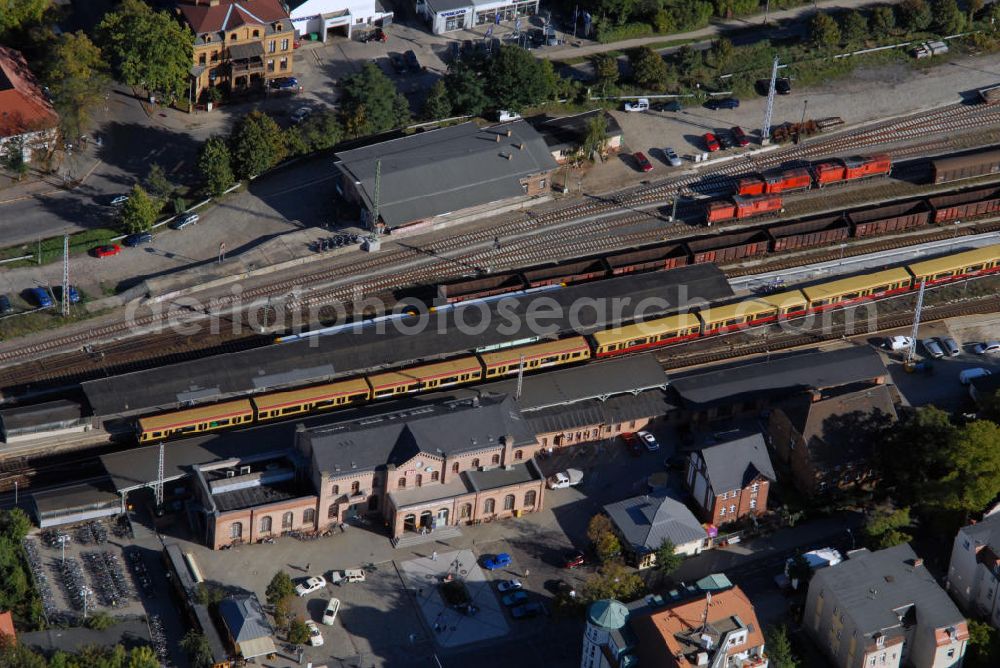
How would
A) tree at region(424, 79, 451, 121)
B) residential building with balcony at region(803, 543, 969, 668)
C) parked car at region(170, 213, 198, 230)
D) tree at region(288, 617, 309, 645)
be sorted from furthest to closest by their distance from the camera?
tree at region(424, 79, 451, 121)
parked car at region(170, 213, 198, 230)
tree at region(288, 617, 309, 645)
residential building with balcony at region(803, 543, 969, 668)

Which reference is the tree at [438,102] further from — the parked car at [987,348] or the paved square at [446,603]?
the parked car at [987,348]

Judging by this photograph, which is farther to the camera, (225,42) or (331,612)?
(225,42)

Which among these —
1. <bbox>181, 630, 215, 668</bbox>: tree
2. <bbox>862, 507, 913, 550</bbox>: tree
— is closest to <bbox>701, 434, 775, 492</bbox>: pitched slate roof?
<bbox>862, 507, 913, 550</bbox>: tree

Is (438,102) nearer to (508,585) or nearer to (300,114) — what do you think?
(300,114)

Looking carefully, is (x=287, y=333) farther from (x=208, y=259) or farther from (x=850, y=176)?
(x=850, y=176)

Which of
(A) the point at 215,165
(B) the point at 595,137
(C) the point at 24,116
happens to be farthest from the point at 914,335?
(C) the point at 24,116

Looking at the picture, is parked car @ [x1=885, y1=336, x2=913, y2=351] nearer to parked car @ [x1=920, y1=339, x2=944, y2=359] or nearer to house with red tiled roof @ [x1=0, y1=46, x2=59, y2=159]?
parked car @ [x1=920, y1=339, x2=944, y2=359]

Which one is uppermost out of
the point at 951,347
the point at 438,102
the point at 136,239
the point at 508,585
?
the point at 438,102

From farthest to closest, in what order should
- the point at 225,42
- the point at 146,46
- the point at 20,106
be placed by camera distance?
the point at 225,42 → the point at 146,46 → the point at 20,106
